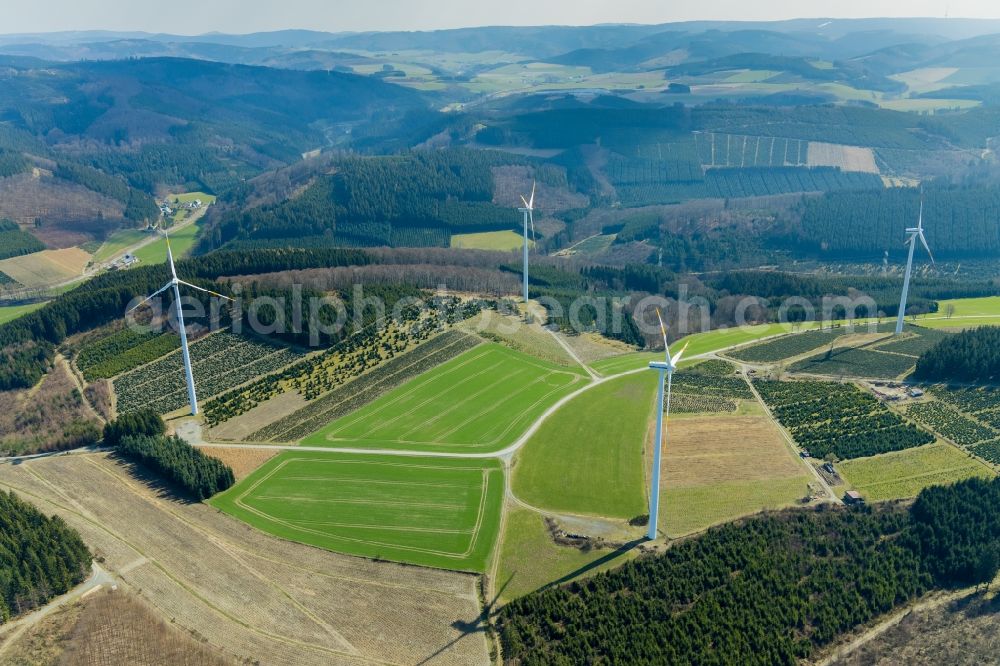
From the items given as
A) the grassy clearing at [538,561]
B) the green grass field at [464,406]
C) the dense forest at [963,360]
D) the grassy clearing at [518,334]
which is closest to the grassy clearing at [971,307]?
the dense forest at [963,360]

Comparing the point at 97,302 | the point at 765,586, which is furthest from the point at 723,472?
the point at 97,302

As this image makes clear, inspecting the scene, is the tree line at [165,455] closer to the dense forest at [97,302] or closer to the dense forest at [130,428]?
the dense forest at [130,428]

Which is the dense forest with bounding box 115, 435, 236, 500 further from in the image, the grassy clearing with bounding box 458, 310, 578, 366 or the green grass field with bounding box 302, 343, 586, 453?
the grassy clearing with bounding box 458, 310, 578, 366

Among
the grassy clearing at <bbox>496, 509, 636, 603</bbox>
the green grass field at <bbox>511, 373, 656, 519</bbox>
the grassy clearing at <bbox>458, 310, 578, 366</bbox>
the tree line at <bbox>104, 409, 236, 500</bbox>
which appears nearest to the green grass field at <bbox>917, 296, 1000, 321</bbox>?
the grassy clearing at <bbox>458, 310, 578, 366</bbox>

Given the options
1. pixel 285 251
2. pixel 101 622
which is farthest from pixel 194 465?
pixel 285 251

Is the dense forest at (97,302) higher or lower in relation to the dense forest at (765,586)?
higher
